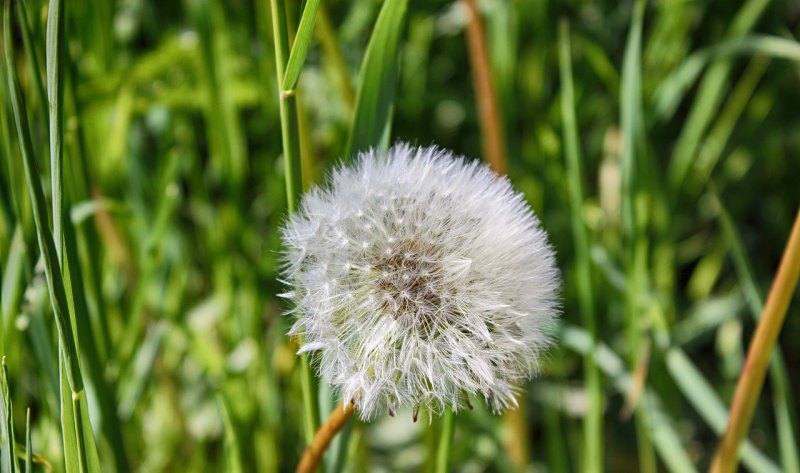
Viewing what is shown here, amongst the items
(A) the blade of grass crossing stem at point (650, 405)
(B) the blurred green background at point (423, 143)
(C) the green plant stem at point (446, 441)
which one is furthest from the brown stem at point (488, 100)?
(C) the green plant stem at point (446, 441)

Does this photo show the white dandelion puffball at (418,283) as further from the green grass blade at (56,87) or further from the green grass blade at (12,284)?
the green grass blade at (12,284)

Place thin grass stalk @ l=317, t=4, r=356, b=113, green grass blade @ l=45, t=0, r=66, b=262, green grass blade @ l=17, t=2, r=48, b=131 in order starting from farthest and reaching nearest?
thin grass stalk @ l=317, t=4, r=356, b=113 → green grass blade @ l=17, t=2, r=48, b=131 → green grass blade @ l=45, t=0, r=66, b=262

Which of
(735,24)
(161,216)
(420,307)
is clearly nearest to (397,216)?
(420,307)

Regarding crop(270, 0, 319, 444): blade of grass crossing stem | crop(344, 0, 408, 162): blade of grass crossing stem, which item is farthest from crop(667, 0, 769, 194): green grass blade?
crop(270, 0, 319, 444): blade of grass crossing stem

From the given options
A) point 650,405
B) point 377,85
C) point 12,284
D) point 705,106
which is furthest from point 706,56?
point 12,284

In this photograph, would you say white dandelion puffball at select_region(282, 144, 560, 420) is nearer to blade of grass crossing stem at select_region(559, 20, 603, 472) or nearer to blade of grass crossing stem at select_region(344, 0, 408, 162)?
blade of grass crossing stem at select_region(344, 0, 408, 162)
